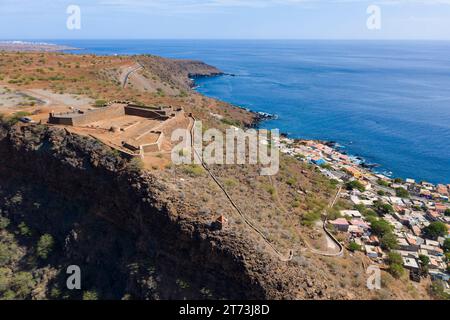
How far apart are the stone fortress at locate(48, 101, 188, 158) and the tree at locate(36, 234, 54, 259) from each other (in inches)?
371

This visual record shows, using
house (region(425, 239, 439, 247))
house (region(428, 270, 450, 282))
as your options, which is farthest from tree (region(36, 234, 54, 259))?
house (region(425, 239, 439, 247))

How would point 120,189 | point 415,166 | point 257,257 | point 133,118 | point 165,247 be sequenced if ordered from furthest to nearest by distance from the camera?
1. point 415,166
2. point 133,118
3. point 120,189
4. point 165,247
5. point 257,257

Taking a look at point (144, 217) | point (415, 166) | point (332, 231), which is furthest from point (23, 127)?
point (415, 166)

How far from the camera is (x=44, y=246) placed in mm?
27000

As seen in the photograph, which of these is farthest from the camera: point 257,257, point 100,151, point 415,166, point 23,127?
point 415,166

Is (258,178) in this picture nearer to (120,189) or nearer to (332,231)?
(332,231)

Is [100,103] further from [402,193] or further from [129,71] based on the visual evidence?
[402,193]

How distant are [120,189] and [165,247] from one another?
6.29 meters

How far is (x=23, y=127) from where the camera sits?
1272 inches

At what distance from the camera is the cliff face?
21.4m

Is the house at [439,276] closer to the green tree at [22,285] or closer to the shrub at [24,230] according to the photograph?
the green tree at [22,285]

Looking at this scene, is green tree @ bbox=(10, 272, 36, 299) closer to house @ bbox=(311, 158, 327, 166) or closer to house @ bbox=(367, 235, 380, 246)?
house @ bbox=(367, 235, 380, 246)

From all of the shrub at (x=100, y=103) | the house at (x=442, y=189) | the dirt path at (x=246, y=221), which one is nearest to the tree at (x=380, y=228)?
the dirt path at (x=246, y=221)

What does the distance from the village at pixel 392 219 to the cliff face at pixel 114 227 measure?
1224 cm
